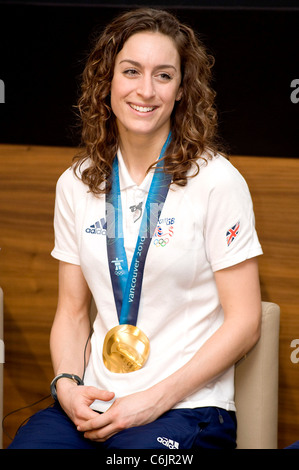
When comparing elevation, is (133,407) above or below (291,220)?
below

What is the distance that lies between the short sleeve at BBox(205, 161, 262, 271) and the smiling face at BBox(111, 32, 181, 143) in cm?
24

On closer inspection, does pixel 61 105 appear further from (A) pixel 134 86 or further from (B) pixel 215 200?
(B) pixel 215 200

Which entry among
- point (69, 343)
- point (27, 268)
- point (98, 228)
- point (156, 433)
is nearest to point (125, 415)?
point (156, 433)

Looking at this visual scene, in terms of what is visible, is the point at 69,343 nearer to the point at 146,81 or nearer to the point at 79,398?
the point at 79,398

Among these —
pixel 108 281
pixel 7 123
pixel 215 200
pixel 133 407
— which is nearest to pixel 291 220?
pixel 215 200

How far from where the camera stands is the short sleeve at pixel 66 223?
2.18 m

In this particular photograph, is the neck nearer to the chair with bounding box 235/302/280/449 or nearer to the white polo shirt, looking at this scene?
the white polo shirt

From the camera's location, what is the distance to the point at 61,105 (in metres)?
2.64

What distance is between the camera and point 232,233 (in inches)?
77.2

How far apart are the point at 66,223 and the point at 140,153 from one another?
0.98 ft

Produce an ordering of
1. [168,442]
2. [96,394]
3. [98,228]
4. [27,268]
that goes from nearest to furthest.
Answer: [168,442]
[96,394]
[98,228]
[27,268]

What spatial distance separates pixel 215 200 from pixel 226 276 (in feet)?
0.65

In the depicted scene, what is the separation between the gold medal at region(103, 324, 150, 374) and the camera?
2002 mm

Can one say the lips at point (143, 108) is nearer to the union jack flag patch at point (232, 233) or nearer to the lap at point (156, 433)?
the union jack flag patch at point (232, 233)
